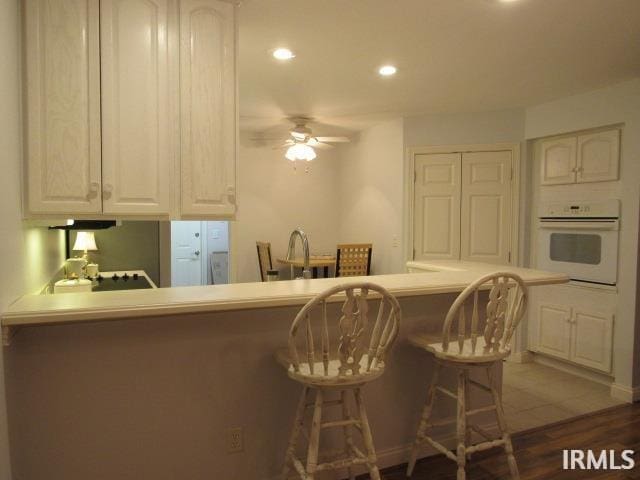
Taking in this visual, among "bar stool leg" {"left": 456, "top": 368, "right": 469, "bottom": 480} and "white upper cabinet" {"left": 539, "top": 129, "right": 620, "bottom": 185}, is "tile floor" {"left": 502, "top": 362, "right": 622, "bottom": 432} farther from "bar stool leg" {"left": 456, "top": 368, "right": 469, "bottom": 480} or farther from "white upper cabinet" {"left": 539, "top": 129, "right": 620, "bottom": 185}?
"white upper cabinet" {"left": 539, "top": 129, "right": 620, "bottom": 185}

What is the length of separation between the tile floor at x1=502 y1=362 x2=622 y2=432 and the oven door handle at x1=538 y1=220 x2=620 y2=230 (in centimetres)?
129

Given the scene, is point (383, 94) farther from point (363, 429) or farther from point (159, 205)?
point (363, 429)

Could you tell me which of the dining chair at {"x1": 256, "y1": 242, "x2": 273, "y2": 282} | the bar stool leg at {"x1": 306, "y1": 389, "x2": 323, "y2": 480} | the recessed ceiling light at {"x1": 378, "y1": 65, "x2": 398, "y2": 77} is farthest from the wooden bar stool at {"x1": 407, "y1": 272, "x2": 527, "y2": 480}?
the dining chair at {"x1": 256, "y1": 242, "x2": 273, "y2": 282}

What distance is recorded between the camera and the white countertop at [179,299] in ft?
4.83

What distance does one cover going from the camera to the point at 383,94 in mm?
3760

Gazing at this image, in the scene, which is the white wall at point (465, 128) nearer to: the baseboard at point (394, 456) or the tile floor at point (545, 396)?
the tile floor at point (545, 396)

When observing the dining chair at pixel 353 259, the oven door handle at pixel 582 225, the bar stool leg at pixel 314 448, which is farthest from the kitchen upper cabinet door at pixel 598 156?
the bar stool leg at pixel 314 448

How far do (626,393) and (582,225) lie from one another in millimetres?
1323

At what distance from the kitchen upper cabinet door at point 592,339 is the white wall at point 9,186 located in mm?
3898

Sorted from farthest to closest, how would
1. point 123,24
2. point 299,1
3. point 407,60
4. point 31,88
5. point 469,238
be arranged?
point 469,238 → point 407,60 → point 299,1 → point 123,24 → point 31,88

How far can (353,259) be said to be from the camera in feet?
16.3

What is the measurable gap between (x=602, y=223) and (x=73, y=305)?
146 inches

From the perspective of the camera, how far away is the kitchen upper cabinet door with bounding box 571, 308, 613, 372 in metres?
3.54

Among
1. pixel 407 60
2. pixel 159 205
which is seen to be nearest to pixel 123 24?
pixel 159 205
